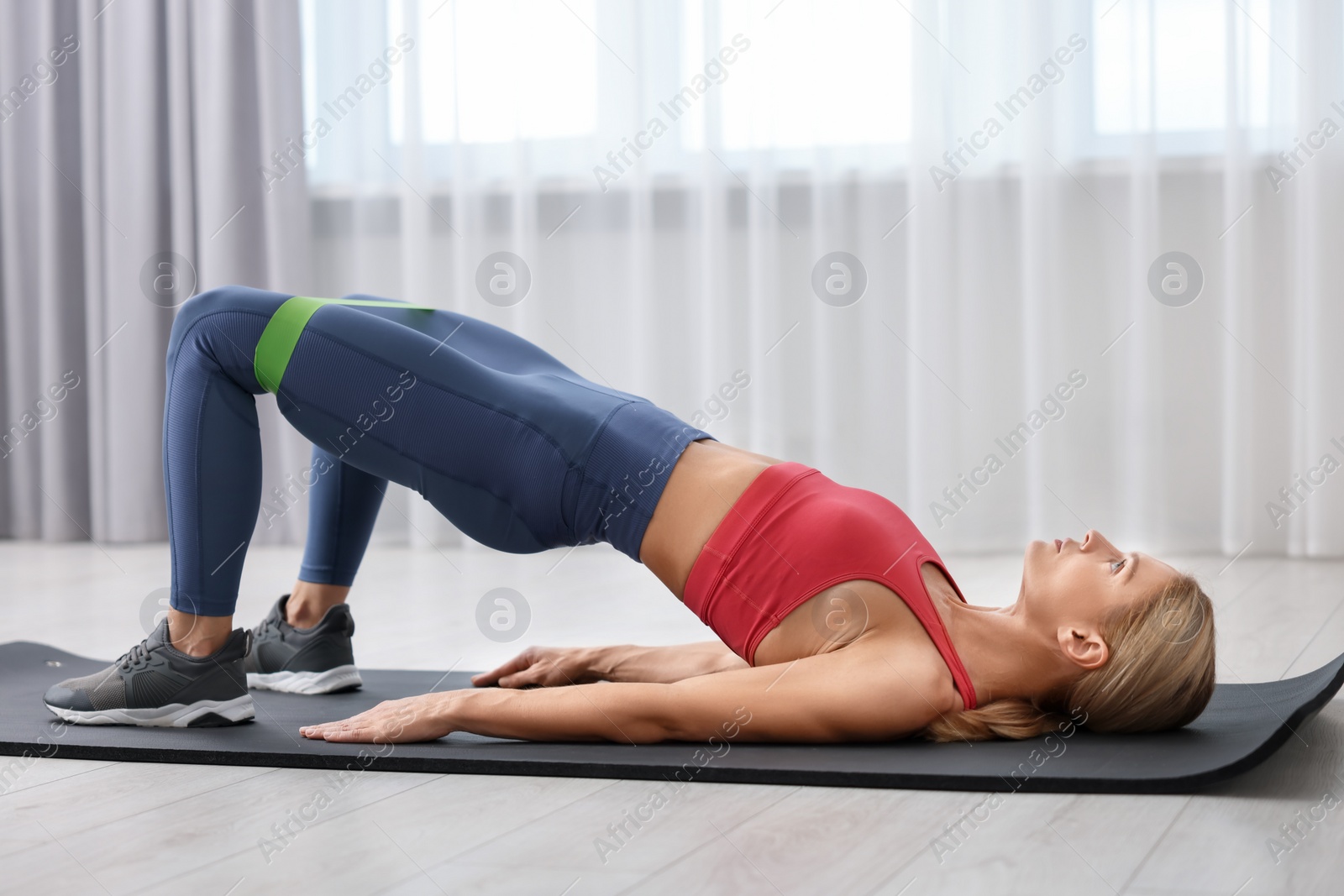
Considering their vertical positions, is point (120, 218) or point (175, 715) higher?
point (120, 218)

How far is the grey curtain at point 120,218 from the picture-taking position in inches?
137

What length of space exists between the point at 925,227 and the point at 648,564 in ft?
6.68

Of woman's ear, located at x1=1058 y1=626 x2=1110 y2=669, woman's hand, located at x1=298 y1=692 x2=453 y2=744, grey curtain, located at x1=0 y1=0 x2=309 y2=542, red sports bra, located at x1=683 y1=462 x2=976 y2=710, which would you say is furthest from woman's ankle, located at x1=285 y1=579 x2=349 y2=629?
grey curtain, located at x1=0 y1=0 x2=309 y2=542

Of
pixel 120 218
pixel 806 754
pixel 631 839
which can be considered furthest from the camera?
pixel 120 218

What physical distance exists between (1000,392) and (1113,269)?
0.41 meters

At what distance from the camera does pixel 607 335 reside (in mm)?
3395

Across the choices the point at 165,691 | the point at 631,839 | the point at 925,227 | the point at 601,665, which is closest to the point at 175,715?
the point at 165,691

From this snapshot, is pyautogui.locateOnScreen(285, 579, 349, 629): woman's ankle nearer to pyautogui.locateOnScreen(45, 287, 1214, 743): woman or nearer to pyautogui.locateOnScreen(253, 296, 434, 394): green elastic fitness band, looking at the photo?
pyautogui.locateOnScreen(45, 287, 1214, 743): woman

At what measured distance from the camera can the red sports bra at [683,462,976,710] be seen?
1.26 meters

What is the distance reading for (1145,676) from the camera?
124 centimetres

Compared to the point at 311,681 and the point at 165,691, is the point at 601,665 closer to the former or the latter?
the point at 311,681

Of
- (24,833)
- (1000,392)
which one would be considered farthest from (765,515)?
(1000,392)

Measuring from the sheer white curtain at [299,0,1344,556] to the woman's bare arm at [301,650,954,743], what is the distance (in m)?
2.00

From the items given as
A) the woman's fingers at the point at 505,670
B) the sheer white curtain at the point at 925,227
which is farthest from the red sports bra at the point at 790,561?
the sheer white curtain at the point at 925,227
